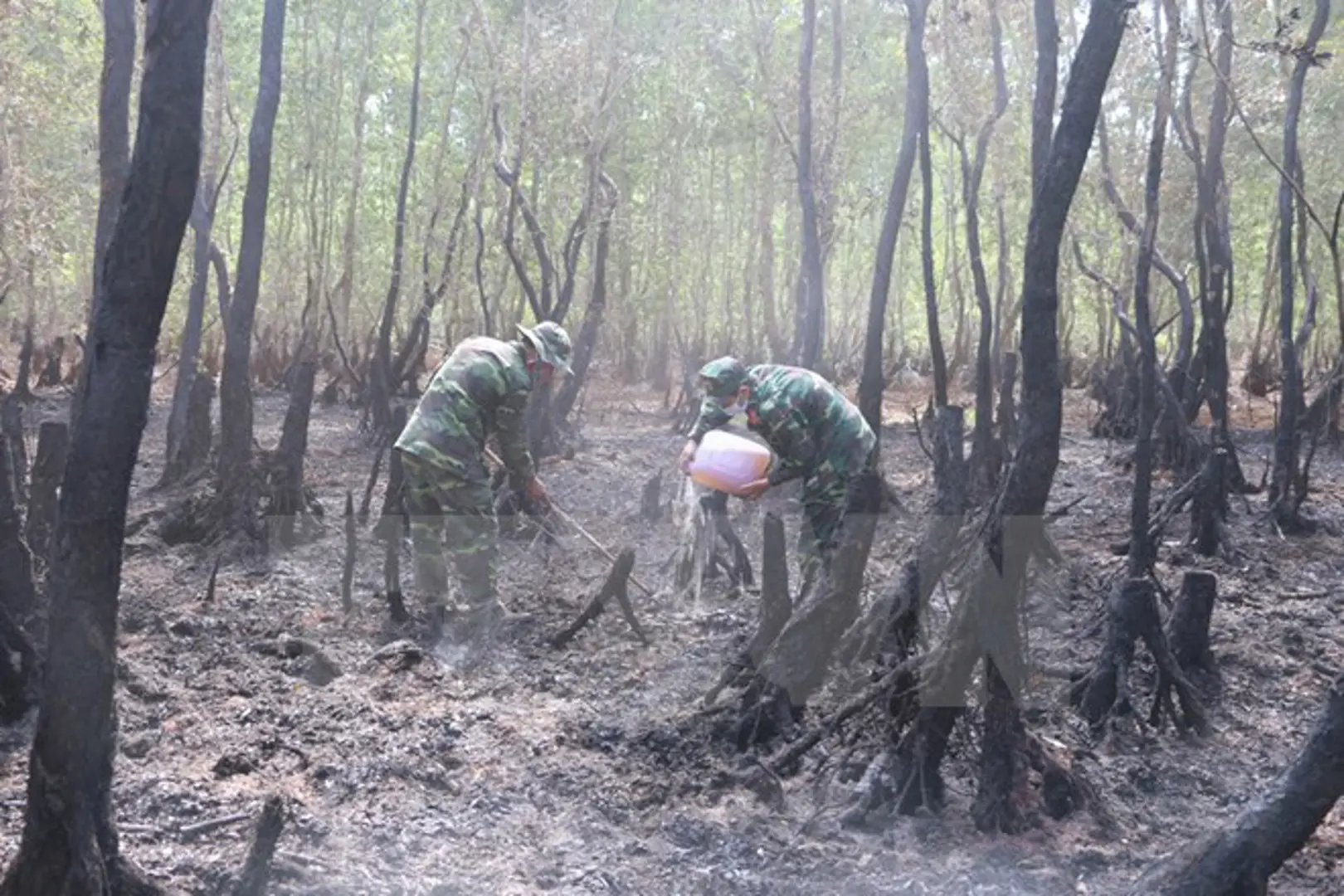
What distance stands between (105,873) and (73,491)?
88cm

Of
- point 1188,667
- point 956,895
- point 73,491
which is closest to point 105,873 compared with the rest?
point 73,491

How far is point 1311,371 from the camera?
1703 cm

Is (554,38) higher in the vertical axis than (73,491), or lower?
higher

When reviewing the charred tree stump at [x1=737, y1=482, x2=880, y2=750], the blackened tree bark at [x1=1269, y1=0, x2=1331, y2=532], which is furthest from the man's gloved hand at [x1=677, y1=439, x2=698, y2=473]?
the blackened tree bark at [x1=1269, y1=0, x2=1331, y2=532]

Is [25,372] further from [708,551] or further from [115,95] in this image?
[708,551]

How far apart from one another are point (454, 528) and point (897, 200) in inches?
174

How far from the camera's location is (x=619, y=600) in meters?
6.49

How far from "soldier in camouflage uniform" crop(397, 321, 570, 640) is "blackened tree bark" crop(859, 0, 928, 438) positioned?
10.5ft

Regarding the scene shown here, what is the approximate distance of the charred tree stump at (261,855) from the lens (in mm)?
3377

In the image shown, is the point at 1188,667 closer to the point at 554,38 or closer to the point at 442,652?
the point at 442,652

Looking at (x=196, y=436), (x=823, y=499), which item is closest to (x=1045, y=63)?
(x=823, y=499)

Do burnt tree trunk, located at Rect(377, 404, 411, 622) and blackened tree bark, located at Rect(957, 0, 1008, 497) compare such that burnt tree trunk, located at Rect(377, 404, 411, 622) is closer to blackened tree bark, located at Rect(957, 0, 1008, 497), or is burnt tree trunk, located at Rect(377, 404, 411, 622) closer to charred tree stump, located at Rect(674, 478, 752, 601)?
charred tree stump, located at Rect(674, 478, 752, 601)

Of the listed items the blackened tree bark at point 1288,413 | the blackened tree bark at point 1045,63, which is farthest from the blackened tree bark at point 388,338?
the blackened tree bark at point 1288,413

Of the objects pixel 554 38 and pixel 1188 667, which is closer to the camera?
pixel 1188 667
